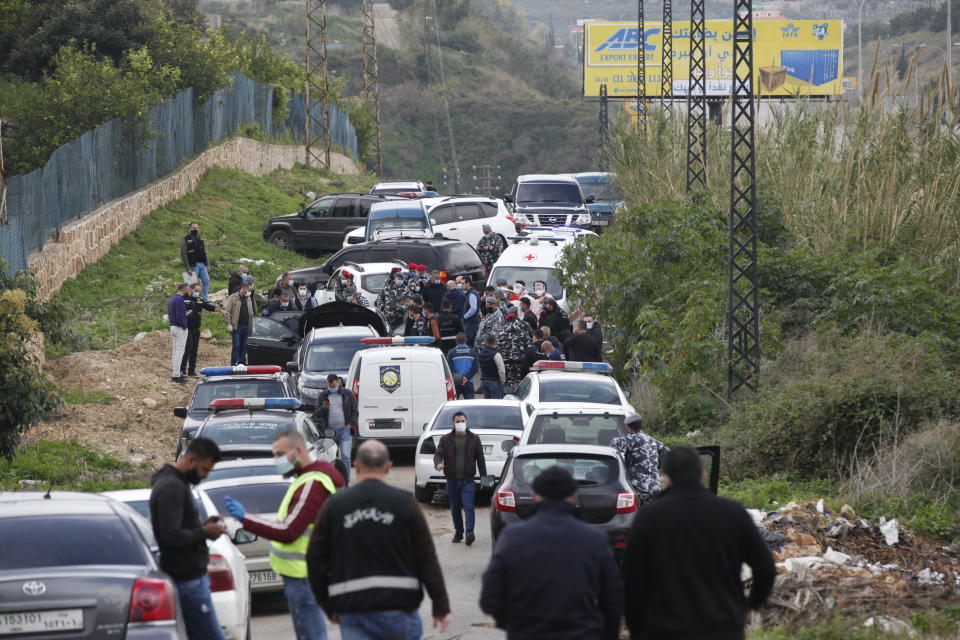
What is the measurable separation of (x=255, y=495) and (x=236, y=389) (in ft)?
21.0

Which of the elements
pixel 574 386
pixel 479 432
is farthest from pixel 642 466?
pixel 574 386

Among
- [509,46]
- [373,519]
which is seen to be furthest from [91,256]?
[509,46]

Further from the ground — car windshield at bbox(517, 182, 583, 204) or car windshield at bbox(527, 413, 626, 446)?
car windshield at bbox(517, 182, 583, 204)

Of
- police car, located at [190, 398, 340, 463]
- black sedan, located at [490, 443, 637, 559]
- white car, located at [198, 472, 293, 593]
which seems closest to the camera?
white car, located at [198, 472, 293, 593]

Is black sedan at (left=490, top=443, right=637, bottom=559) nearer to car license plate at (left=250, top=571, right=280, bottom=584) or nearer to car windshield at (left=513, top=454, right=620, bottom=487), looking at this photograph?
car windshield at (left=513, top=454, right=620, bottom=487)

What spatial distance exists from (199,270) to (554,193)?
1562 cm

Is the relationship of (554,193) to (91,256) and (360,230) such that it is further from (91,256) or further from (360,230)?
(91,256)

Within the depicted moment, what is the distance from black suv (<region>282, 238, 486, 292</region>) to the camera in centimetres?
3009

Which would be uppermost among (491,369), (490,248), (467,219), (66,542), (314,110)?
(314,110)

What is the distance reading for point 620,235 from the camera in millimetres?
24625

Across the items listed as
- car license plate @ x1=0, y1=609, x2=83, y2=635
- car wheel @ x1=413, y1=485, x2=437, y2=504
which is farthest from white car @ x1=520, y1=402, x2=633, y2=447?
car license plate @ x1=0, y1=609, x2=83, y2=635

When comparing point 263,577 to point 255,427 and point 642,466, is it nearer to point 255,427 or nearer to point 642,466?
point 255,427

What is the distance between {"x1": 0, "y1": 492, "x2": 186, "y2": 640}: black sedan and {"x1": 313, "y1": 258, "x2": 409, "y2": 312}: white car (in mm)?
19762

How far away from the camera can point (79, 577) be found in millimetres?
7059
